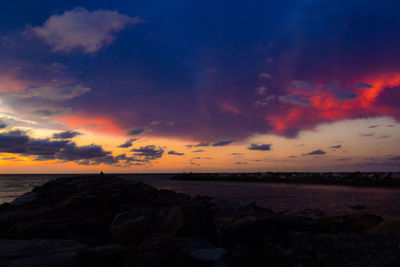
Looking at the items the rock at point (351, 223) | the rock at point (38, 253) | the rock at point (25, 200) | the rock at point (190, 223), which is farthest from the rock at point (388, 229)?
the rock at point (25, 200)

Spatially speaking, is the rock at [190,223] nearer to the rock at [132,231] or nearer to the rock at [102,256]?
the rock at [132,231]

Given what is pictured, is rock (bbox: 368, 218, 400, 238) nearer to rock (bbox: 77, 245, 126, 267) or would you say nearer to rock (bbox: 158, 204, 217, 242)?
rock (bbox: 158, 204, 217, 242)

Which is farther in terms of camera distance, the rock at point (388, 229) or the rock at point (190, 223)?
the rock at point (388, 229)

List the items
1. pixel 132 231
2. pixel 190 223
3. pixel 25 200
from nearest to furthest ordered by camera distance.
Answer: pixel 190 223 < pixel 132 231 < pixel 25 200

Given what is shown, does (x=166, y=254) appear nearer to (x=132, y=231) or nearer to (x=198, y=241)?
(x=198, y=241)

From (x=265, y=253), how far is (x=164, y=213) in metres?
3.54

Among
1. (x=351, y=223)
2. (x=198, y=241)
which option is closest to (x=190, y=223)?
(x=198, y=241)

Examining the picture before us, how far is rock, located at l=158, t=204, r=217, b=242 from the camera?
7.36 m

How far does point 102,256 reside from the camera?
572cm

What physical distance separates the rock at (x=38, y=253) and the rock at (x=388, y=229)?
31.7ft

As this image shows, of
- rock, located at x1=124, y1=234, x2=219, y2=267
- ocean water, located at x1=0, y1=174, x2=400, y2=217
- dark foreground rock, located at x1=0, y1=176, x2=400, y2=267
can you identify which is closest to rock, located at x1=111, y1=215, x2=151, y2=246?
dark foreground rock, located at x1=0, y1=176, x2=400, y2=267

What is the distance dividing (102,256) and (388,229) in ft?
30.9

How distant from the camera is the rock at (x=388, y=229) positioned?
8445 mm

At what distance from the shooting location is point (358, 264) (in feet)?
20.7
